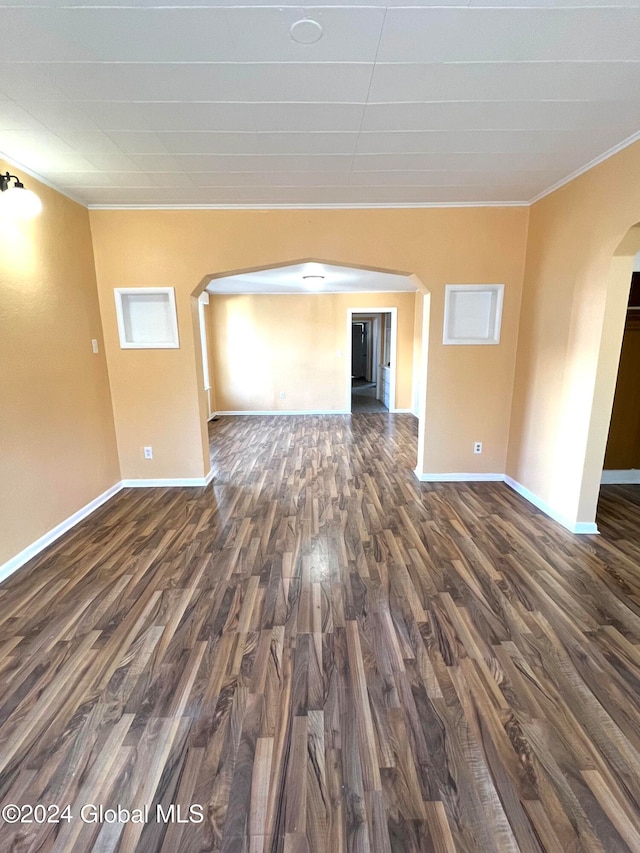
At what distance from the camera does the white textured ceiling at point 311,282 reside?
5.00 m

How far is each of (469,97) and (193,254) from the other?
2.50 meters

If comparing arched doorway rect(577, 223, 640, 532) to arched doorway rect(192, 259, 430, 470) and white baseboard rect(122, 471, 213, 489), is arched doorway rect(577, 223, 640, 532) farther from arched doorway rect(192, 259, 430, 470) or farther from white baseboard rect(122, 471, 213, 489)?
arched doorway rect(192, 259, 430, 470)

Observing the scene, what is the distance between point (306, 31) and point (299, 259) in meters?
2.01

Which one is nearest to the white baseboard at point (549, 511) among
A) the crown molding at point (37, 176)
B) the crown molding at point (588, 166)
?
the crown molding at point (588, 166)

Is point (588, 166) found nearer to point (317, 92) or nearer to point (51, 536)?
point (317, 92)

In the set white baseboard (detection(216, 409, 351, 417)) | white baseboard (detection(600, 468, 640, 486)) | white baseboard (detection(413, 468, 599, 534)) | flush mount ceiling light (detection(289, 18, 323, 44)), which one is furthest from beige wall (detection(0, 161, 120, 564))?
white baseboard (detection(600, 468, 640, 486))

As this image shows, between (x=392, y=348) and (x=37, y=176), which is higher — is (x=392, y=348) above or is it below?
below

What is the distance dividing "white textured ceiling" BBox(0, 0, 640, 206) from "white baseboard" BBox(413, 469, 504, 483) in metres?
2.66

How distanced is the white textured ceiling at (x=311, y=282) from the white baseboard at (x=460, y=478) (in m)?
2.57

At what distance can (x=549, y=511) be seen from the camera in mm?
3131

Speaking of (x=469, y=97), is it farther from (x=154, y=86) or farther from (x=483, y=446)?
(x=483, y=446)

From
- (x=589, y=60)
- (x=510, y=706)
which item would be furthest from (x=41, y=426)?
(x=589, y=60)

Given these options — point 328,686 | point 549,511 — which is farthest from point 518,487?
point 328,686

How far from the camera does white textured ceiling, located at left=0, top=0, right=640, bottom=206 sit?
4.63 feet
